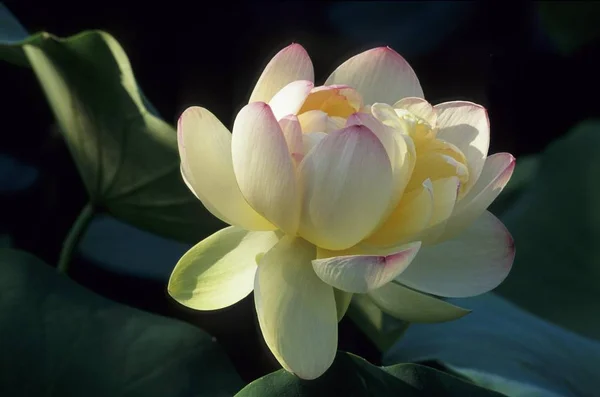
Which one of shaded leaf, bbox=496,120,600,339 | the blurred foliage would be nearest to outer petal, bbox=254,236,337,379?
shaded leaf, bbox=496,120,600,339

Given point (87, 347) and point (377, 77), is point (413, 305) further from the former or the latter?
point (87, 347)

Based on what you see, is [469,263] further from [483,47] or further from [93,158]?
[483,47]

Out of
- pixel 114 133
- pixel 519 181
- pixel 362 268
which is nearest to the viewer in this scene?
pixel 362 268

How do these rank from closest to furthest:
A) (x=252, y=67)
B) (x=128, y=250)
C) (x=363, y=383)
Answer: (x=363, y=383)
(x=128, y=250)
(x=252, y=67)

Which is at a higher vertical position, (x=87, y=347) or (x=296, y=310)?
(x=296, y=310)

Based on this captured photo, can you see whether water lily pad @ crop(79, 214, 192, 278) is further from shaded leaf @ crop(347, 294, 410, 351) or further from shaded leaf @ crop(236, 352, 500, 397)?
shaded leaf @ crop(236, 352, 500, 397)

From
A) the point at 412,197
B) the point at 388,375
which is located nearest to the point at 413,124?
the point at 412,197

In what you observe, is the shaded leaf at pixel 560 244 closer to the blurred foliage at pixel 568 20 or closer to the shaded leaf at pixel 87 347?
the blurred foliage at pixel 568 20

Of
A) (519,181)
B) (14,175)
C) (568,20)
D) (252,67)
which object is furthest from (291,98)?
(568,20)
